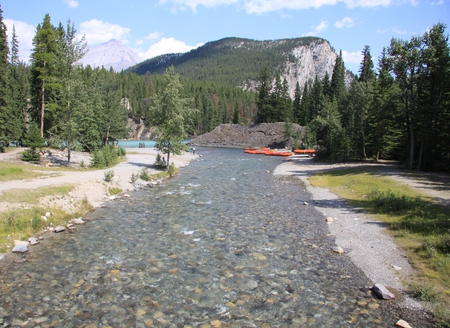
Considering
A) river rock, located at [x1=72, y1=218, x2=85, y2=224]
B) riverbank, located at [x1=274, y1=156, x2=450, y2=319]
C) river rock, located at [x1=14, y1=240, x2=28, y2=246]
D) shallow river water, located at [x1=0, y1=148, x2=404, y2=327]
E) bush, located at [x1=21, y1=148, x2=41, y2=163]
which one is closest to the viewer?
shallow river water, located at [x1=0, y1=148, x2=404, y2=327]

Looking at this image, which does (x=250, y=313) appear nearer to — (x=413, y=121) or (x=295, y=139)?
(x=413, y=121)

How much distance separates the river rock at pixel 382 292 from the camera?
9578mm

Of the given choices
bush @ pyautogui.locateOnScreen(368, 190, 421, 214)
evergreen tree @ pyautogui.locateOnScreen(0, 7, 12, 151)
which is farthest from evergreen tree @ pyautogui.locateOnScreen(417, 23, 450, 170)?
evergreen tree @ pyautogui.locateOnScreen(0, 7, 12, 151)

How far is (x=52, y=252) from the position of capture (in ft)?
42.7

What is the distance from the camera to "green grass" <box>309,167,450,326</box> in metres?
9.85

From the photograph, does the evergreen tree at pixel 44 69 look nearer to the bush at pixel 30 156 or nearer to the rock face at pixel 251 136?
the bush at pixel 30 156

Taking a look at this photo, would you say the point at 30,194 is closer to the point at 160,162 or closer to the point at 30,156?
the point at 30,156

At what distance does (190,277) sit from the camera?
36.3 feet

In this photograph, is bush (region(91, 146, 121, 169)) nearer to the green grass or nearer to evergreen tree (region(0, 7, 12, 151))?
evergreen tree (region(0, 7, 12, 151))

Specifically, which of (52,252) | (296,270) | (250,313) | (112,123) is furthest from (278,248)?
A: (112,123)

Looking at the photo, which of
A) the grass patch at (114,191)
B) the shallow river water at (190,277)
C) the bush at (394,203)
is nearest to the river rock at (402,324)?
the shallow river water at (190,277)

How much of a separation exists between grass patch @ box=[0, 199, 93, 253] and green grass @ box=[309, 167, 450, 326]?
15.6 m

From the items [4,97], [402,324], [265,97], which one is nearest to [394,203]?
[402,324]

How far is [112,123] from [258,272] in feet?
161
